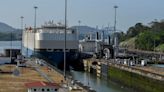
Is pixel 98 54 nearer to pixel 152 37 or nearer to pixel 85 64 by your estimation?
pixel 85 64

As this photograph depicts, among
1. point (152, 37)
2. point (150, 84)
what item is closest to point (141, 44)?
point (152, 37)

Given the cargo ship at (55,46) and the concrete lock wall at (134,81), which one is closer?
the concrete lock wall at (134,81)

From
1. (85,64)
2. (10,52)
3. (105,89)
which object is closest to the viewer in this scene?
(105,89)

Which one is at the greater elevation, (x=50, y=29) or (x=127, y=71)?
(x=50, y=29)

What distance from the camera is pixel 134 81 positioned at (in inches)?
2434

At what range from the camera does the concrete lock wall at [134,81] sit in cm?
5347

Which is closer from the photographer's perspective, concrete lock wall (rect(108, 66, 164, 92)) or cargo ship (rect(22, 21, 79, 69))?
concrete lock wall (rect(108, 66, 164, 92))

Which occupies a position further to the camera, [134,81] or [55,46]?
[55,46]

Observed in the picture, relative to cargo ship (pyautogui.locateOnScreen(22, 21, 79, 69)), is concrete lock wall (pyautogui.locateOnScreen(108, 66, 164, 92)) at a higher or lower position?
lower

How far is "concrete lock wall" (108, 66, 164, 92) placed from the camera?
53.5m

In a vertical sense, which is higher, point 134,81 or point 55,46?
point 55,46

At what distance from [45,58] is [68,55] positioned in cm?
459

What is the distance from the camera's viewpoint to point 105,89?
6294 centimetres

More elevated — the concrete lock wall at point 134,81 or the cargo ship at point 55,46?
the cargo ship at point 55,46
